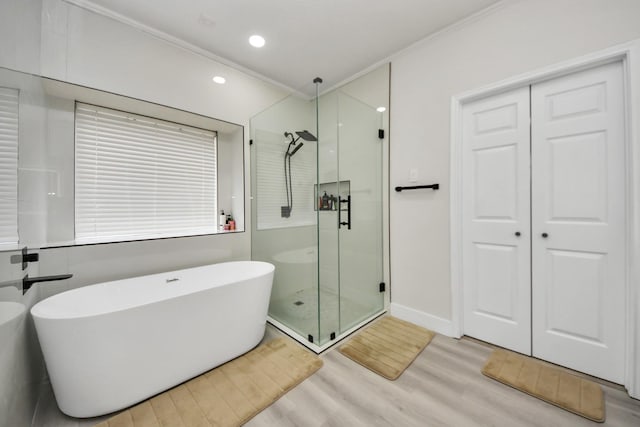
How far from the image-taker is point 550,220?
5.45 ft

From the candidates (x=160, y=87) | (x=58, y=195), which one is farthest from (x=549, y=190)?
(x=58, y=195)

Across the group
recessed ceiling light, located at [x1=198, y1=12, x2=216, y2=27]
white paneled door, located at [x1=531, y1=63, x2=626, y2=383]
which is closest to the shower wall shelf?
white paneled door, located at [x1=531, y1=63, x2=626, y2=383]

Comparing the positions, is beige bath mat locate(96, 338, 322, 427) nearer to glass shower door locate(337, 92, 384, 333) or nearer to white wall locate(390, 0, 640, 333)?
glass shower door locate(337, 92, 384, 333)

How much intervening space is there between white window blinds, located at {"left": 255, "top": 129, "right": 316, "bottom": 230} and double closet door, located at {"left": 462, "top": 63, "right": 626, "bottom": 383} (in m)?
1.37

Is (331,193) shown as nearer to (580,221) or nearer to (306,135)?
(306,135)

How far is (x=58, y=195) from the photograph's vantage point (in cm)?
176

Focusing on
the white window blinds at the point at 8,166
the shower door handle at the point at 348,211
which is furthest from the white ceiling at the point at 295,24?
the shower door handle at the point at 348,211

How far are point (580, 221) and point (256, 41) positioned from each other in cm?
291

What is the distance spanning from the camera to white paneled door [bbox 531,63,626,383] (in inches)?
→ 56.7

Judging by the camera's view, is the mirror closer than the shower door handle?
Yes

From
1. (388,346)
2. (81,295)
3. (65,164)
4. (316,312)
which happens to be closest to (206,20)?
(65,164)

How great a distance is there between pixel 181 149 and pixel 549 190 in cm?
326

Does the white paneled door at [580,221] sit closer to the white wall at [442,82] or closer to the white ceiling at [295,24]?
the white wall at [442,82]

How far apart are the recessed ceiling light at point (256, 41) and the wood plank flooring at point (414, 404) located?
278 cm
